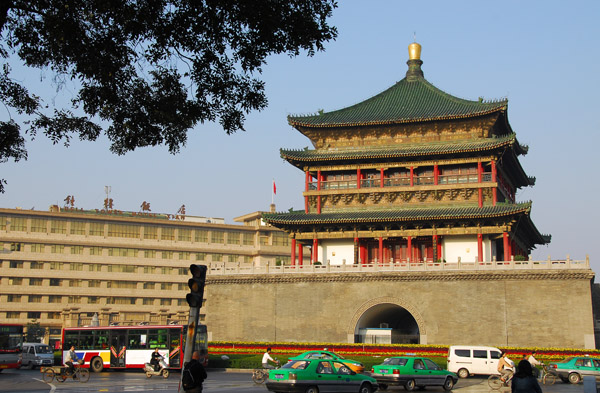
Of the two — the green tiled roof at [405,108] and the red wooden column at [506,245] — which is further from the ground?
the green tiled roof at [405,108]

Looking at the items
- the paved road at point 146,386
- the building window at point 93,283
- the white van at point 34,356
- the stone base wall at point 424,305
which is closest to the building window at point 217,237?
the building window at point 93,283

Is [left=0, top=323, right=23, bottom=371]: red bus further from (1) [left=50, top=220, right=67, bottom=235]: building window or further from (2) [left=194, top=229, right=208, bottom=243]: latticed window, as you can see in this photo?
(2) [left=194, top=229, right=208, bottom=243]: latticed window

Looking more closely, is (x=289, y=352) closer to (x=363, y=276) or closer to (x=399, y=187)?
(x=363, y=276)

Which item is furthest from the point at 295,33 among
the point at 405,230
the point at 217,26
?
the point at 405,230

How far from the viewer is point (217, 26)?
13.0 metres

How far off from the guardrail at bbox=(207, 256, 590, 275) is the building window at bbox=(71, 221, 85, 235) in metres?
30.9

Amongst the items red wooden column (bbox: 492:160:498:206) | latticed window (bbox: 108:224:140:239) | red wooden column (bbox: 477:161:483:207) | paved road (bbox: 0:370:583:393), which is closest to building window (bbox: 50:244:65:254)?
latticed window (bbox: 108:224:140:239)

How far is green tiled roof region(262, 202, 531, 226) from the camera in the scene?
4547cm

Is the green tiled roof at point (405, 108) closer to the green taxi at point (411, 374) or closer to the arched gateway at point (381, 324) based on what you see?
the arched gateway at point (381, 324)

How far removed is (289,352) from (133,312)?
37326mm

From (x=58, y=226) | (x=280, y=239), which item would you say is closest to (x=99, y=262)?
(x=58, y=226)

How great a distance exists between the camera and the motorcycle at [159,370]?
31797 mm

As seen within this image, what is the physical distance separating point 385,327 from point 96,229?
41.2 metres

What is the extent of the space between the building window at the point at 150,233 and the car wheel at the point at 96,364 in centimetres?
4477
